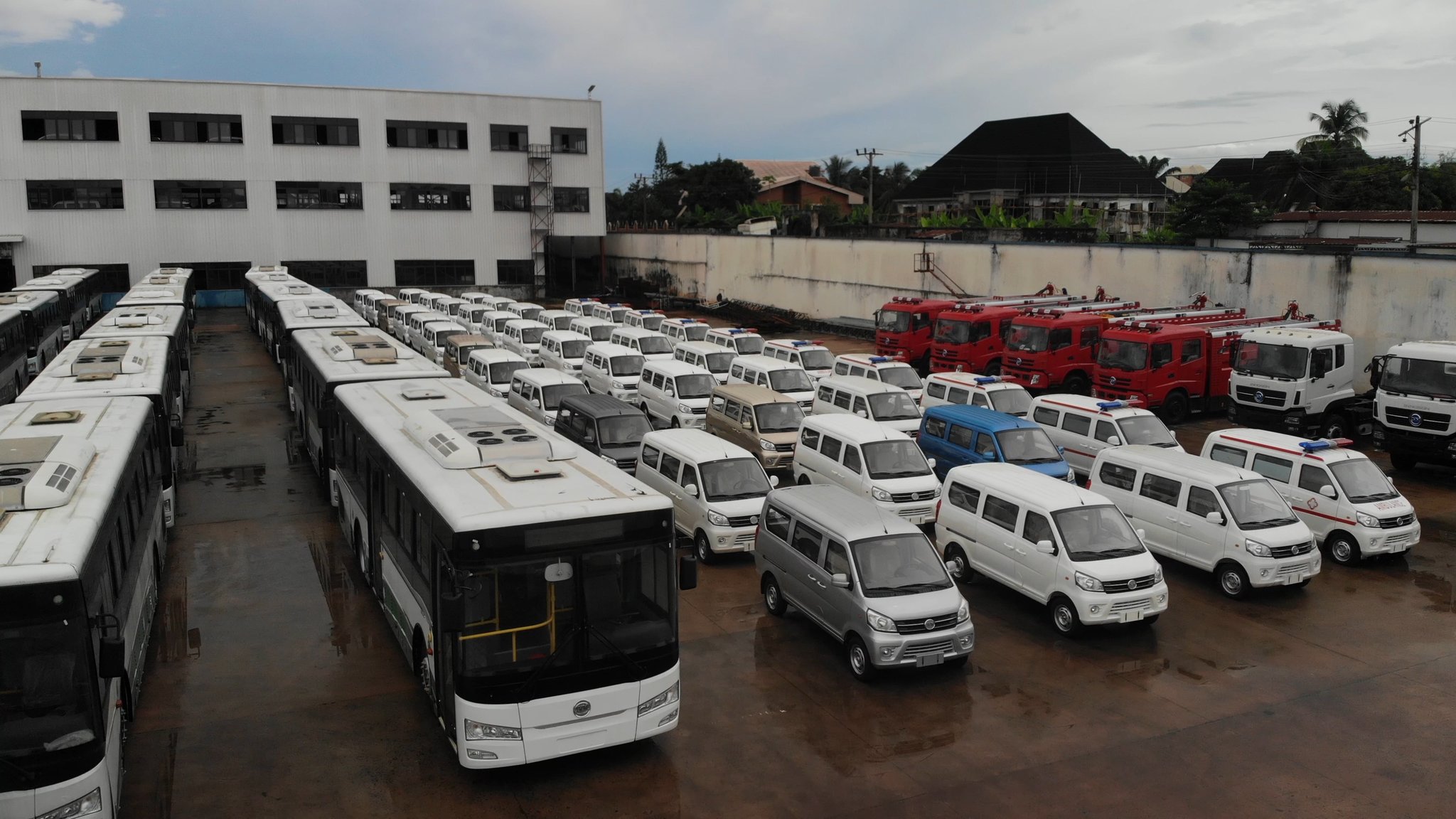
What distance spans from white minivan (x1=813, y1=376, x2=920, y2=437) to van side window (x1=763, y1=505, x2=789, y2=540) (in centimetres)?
716

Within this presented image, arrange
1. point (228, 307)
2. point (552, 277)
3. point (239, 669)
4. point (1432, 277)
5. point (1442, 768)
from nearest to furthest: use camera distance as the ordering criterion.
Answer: point (1442, 768)
point (239, 669)
point (1432, 277)
point (228, 307)
point (552, 277)

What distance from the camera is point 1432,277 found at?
960 inches

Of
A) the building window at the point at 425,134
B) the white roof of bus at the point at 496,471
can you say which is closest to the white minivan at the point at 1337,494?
the white roof of bus at the point at 496,471

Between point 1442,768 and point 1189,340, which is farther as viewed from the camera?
point 1189,340

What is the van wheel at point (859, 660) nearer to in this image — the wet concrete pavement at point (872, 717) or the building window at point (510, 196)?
the wet concrete pavement at point (872, 717)

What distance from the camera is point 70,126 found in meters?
48.7

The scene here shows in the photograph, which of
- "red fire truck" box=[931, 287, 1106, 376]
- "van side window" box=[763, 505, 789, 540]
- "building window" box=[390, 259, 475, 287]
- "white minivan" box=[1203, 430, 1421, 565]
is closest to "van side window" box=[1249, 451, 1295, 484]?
"white minivan" box=[1203, 430, 1421, 565]

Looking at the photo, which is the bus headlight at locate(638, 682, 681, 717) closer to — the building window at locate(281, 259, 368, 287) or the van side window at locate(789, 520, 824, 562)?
the van side window at locate(789, 520, 824, 562)

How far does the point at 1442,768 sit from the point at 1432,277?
64.2 feet

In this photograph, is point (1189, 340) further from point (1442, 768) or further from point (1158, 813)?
point (1158, 813)

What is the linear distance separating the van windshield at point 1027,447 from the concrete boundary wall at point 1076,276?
1351 centimetres

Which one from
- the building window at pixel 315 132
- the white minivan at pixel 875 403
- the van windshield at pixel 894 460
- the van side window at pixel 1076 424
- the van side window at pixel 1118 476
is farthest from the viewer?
the building window at pixel 315 132

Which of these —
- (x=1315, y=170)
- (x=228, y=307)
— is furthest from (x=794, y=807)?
(x=1315, y=170)

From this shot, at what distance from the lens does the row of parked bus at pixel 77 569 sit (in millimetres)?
6738
